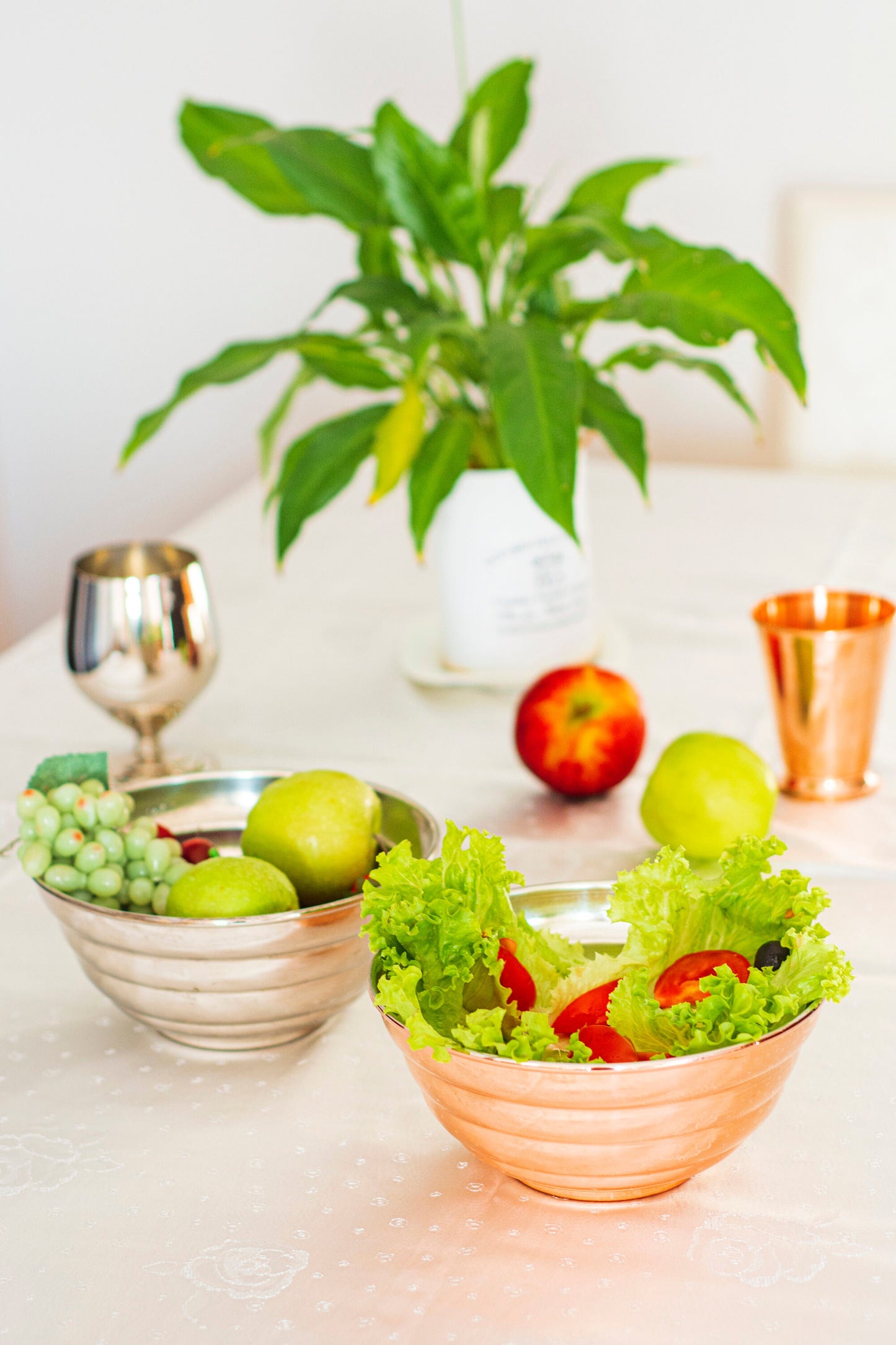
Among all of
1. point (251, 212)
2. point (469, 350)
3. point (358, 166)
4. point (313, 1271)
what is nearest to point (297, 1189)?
point (313, 1271)

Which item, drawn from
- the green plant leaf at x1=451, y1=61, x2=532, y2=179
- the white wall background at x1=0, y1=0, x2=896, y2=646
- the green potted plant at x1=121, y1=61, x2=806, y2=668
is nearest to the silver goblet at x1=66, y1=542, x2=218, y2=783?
the green potted plant at x1=121, y1=61, x2=806, y2=668

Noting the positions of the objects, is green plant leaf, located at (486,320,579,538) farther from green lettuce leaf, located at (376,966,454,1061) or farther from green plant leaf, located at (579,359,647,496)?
green lettuce leaf, located at (376,966,454,1061)

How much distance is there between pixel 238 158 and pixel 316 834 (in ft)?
2.22

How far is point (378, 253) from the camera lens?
1.12 meters

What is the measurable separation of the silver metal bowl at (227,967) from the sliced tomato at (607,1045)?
0.48ft

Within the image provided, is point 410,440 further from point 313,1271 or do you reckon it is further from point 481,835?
point 313,1271

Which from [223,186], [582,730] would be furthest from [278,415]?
[223,186]

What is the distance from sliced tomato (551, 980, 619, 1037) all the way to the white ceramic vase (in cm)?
56

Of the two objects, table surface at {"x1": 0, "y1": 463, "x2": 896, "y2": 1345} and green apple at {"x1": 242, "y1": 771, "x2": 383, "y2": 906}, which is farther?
green apple at {"x1": 242, "y1": 771, "x2": 383, "y2": 906}

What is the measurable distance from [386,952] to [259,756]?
1.69 feet

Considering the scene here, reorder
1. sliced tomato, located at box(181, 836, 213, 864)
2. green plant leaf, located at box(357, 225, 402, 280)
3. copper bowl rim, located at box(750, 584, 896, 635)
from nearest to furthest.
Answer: sliced tomato, located at box(181, 836, 213, 864) < copper bowl rim, located at box(750, 584, 896, 635) < green plant leaf, located at box(357, 225, 402, 280)

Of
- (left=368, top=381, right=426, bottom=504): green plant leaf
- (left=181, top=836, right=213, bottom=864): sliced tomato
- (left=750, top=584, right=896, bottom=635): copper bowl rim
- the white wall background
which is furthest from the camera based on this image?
the white wall background

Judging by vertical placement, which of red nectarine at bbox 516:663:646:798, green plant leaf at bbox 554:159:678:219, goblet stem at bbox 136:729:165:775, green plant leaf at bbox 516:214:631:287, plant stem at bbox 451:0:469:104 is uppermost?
plant stem at bbox 451:0:469:104

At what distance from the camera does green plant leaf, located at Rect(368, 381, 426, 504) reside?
1004mm
